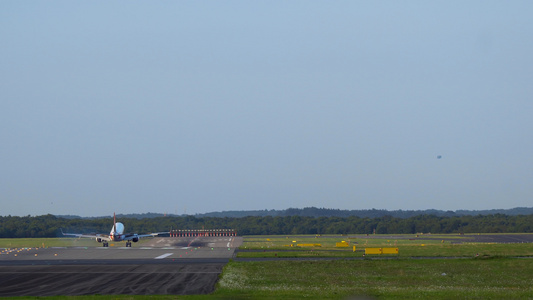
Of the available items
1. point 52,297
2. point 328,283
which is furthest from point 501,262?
point 52,297

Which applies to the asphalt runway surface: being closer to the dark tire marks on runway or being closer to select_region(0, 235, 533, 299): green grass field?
the dark tire marks on runway

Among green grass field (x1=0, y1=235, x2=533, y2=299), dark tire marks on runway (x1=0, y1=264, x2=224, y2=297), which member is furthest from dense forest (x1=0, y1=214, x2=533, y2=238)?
green grass field (x1=0, y1=235, x2=533, y2=299)

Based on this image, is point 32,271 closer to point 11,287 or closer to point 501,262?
point 11,287

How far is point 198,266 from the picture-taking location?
5712 centimetres

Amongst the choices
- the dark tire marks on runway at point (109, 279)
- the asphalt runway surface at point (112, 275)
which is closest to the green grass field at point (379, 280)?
the dark tire marks on runway at point (109, 279)

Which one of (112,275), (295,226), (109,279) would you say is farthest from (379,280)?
(295,226)

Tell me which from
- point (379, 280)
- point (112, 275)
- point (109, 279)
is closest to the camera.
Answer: point (379, 280)

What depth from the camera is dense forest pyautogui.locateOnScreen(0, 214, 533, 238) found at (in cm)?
15338

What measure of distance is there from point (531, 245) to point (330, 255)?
33.2 meters

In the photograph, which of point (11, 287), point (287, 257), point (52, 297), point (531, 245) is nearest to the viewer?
point (52, 297)

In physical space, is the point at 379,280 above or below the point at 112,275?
below

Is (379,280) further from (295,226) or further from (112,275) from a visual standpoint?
(295,226)

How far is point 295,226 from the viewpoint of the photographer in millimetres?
180625

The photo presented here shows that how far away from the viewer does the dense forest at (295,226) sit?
503 feet
